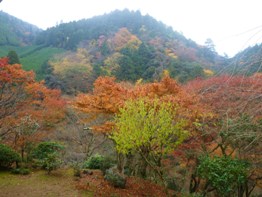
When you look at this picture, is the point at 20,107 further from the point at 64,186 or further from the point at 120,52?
the point at 120,52

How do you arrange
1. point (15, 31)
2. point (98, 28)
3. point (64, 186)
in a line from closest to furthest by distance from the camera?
point (64, 186)
point (98, 28)
point (15, 31)

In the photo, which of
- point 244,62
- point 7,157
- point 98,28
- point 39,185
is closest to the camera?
point 244,62

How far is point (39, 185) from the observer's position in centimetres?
898

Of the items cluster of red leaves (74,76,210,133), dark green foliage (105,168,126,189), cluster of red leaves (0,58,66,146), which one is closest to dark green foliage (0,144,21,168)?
cluster of red leaves (0,58,66,146)

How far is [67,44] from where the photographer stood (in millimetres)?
50406

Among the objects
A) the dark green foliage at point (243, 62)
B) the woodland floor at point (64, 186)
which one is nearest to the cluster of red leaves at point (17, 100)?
the woodland floor at point (64, 186)

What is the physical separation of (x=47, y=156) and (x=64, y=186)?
96.0 inches

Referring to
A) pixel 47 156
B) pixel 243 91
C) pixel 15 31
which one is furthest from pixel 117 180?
pixel 15 31

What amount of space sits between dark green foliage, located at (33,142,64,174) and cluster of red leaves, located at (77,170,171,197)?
139 centimetres

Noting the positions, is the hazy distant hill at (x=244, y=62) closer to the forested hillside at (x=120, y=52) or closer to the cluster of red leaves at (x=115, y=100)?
the cluster of red leaves at (x=115, y=100)

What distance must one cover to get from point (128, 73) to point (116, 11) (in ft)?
111

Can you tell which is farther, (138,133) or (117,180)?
(117,180)

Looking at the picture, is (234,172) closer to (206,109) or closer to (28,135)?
(206,109)

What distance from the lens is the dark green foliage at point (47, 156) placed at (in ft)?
35.0
